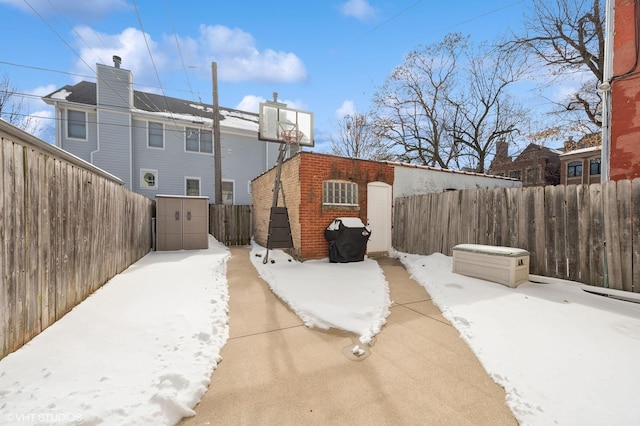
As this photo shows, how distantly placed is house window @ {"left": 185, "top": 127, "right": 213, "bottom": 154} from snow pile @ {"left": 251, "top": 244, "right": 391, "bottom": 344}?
12.1 metres

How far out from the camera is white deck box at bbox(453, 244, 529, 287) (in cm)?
476

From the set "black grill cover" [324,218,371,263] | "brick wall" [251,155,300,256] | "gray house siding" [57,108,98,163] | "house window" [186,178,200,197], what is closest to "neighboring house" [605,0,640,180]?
"black grill cover" [324,218,371,263]

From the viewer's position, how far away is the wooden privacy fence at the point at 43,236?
7.58 ft

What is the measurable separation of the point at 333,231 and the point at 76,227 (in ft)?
16.6

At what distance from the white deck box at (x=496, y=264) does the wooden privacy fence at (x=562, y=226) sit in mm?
549

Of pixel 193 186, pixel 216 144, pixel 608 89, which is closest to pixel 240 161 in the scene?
pixel 193 186

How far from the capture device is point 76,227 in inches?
141

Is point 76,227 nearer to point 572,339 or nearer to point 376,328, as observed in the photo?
point 376,328

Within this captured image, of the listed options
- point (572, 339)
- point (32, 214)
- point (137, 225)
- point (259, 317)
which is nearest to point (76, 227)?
point (32, 214)

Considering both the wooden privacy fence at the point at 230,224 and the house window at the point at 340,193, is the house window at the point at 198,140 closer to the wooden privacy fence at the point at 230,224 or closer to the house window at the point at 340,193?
the wooden privacy fence at the point at 230,224

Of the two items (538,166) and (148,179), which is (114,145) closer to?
(148,179)

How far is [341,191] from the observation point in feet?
25.2

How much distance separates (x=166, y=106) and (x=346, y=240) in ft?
55.7

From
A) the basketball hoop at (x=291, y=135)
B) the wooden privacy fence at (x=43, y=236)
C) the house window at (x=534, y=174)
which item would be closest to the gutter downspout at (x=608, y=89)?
the basketball hoop at (x=291, y=135)
